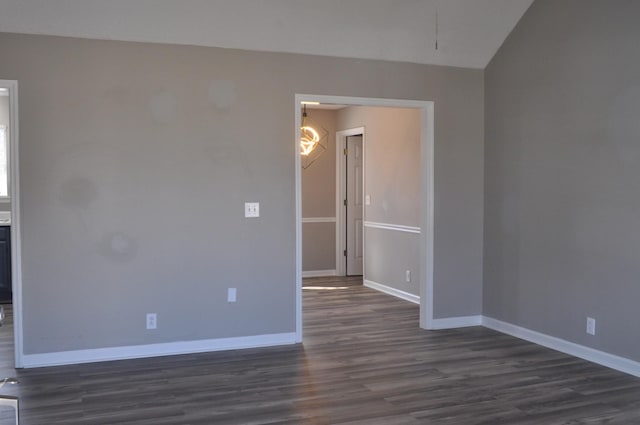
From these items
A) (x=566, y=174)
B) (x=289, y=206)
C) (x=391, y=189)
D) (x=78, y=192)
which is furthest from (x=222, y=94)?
(x=391, y=189)

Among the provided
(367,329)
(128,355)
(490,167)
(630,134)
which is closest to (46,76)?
(128,355)

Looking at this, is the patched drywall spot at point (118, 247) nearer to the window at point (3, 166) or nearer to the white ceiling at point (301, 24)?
the white ceiling at point (301, 24)

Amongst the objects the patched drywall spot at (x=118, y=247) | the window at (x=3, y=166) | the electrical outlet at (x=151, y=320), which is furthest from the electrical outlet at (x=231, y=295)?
the window at (x=3, y=166)

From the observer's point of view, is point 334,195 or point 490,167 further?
point 334,195

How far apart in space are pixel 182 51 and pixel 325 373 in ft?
8.92

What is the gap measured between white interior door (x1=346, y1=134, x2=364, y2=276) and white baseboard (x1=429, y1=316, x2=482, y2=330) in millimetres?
3209

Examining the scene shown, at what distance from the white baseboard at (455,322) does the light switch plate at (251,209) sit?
6.58 feet

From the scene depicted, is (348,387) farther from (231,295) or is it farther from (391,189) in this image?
(391,189)

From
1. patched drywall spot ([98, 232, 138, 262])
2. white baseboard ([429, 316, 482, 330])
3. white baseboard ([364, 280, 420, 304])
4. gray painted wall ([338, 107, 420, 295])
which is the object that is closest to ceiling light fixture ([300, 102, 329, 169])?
gray painted wall ([338, 107, 420, 295])

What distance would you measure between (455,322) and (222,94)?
9.96 feet

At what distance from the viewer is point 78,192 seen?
4.21 meters

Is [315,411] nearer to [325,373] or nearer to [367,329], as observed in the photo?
[325,373]

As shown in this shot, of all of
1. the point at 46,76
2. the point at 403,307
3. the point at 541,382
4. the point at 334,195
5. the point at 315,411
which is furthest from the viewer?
the point at 334,195

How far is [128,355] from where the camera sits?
4371mm
